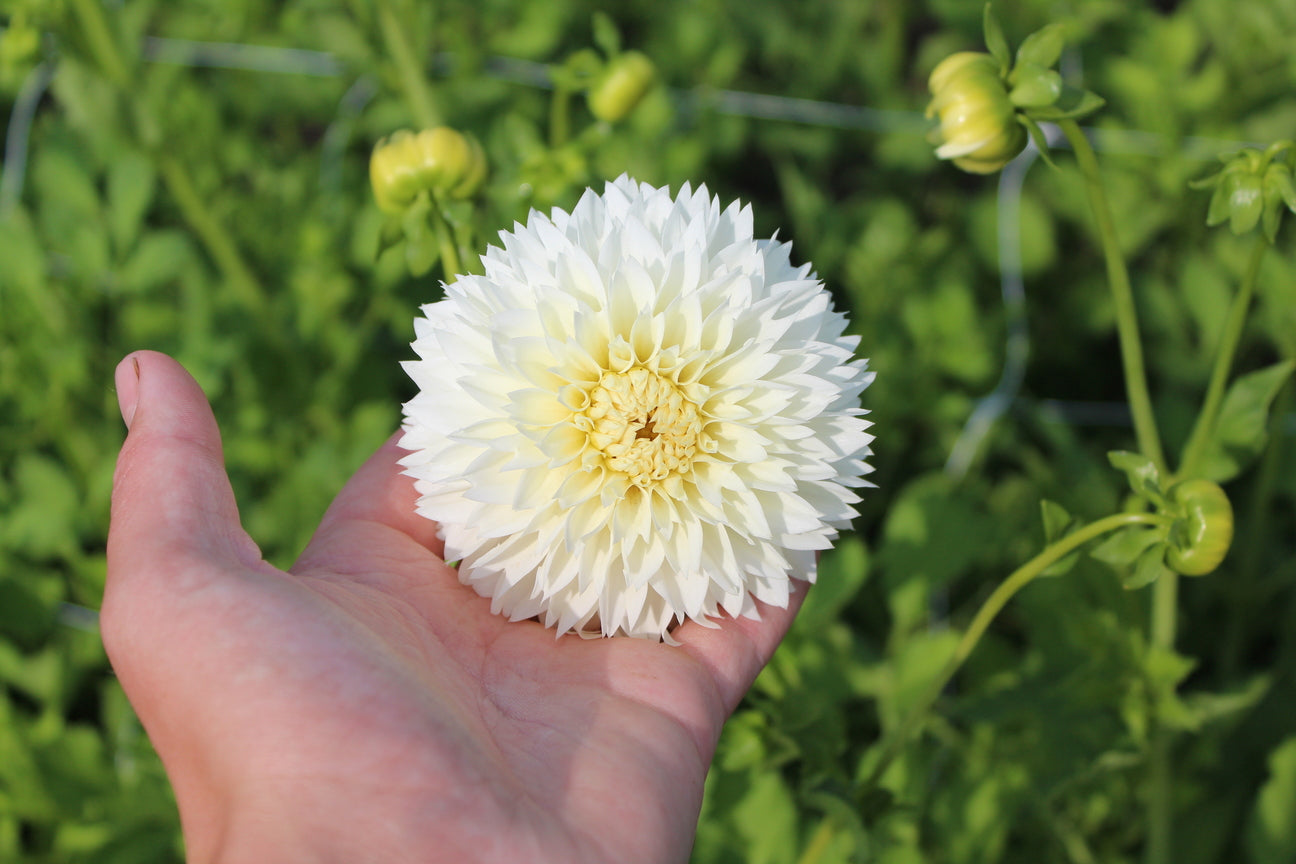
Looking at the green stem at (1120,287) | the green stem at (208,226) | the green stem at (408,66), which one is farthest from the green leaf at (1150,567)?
the green stem at (208,226)

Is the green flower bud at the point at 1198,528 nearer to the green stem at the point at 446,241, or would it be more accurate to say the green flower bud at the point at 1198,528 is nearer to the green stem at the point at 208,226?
the green stem at the point at 446,241

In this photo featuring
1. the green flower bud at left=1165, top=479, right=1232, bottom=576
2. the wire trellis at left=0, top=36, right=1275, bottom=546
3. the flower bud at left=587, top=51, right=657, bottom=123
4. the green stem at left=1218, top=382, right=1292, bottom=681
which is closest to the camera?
the green flower bud at left=1165, top=479, right=1232, bottom=576

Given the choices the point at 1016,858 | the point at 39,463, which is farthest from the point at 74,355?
the point at 1016,858

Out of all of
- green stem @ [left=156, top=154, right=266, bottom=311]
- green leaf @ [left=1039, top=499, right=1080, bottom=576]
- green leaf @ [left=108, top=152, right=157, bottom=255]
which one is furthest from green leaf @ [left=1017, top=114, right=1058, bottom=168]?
green leaf @ [left=108, top=152, right=157, bottom=255]

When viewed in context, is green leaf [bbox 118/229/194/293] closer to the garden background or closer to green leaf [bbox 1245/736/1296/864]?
the garden background

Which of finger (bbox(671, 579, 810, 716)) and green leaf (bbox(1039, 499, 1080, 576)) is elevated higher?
green leaf (bbox(1039, 499, 1080, 576))
